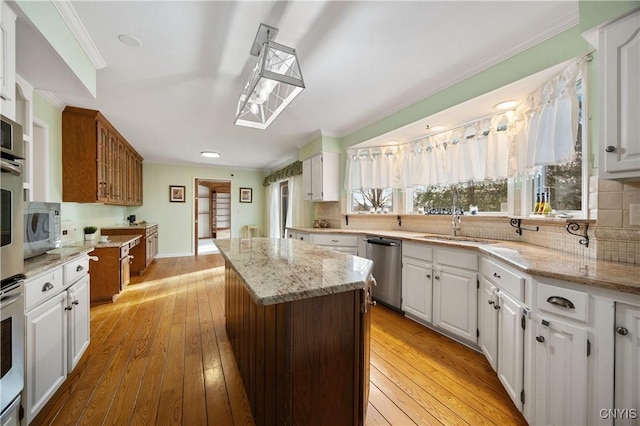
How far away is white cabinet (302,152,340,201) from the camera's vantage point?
13.5 ft

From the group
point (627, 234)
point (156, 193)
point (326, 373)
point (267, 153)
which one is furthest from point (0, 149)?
point (156, 193)

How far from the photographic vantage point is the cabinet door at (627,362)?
104 centimetres

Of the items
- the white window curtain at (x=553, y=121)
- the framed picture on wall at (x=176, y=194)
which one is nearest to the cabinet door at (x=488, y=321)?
the white window curtain at (x=553, y=121)

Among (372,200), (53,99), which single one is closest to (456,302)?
(372,200)

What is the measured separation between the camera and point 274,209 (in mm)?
6801

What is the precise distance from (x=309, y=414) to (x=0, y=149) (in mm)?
1817

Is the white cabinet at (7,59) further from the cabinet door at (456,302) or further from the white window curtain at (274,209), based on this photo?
the white window curtain at (274,209)

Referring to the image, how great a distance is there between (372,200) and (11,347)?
149 inches

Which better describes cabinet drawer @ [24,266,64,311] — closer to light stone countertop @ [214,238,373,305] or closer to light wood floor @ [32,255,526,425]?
light wood floor @ [32,255,526,425]

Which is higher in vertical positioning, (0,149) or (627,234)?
(0,149)

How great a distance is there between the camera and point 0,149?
3.71 feet

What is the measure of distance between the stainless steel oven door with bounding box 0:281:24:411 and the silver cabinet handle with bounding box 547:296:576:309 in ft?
8.47

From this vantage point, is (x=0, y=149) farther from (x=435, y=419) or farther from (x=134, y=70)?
(x=435, y=419)

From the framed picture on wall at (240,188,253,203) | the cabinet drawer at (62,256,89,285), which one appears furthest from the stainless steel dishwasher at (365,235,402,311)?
the framed picture on wall at (240,188,253,203)
